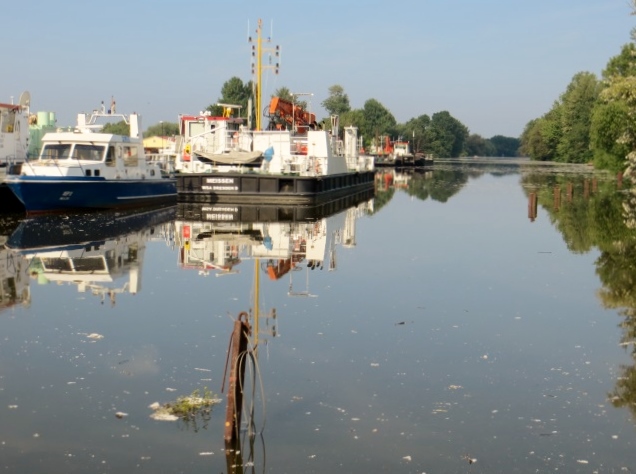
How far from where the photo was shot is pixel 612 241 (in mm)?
22797

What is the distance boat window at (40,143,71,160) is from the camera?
30203mm

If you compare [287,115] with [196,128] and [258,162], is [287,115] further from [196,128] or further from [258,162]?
[258,162]

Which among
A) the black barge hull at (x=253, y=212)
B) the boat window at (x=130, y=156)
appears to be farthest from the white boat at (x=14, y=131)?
the black barge hull at (x=253, y=212)

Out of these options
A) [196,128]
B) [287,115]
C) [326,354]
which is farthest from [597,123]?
[326,354]

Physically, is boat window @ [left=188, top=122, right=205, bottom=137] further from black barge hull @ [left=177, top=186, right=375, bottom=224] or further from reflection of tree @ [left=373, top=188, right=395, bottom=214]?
reflection of tree @ [left=373, top=188, right=395, bottom=214]

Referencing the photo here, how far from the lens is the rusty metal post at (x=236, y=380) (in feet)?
23.6

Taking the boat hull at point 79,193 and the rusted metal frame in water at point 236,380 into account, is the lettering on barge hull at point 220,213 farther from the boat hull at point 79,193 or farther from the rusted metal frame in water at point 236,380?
Answer: the rusted metal frame in water at point 236,380

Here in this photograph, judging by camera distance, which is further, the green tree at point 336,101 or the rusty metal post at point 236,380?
the green tree at point 336,101

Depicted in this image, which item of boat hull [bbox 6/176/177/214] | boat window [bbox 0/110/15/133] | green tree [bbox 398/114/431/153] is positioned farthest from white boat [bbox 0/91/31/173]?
green tree [bbox 398/114/431/153]

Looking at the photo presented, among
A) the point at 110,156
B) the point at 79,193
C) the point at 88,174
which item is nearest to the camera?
the point at 79,193

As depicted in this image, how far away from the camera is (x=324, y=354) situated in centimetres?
1070

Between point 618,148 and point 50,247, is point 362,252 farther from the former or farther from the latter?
point 618,148

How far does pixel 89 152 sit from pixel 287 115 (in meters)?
14.7

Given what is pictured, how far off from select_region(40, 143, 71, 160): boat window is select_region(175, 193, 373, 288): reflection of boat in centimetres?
454
